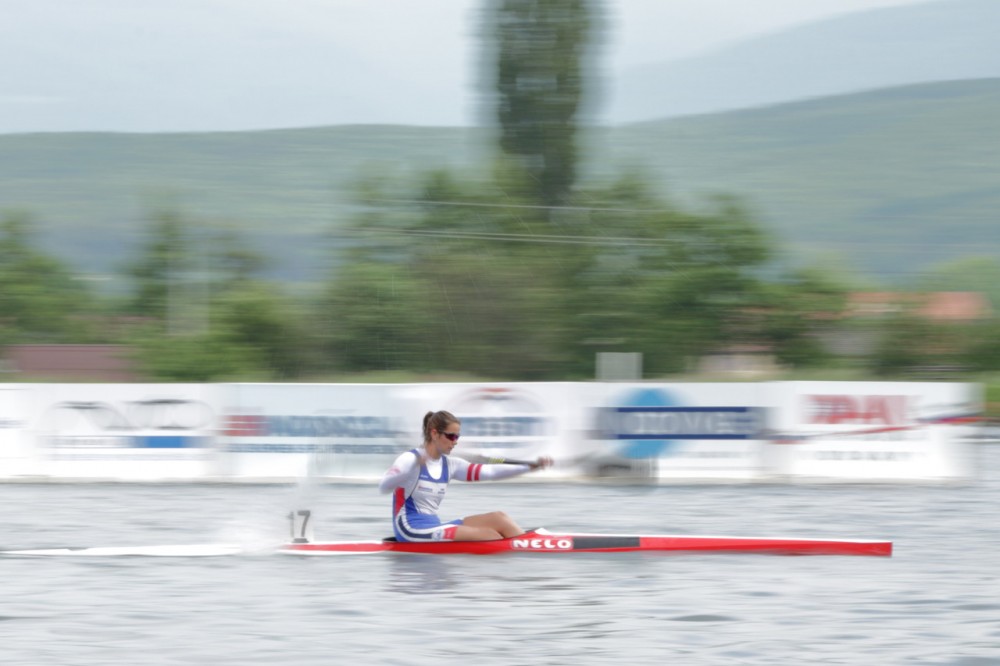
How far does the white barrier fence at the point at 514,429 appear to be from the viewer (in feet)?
61.2

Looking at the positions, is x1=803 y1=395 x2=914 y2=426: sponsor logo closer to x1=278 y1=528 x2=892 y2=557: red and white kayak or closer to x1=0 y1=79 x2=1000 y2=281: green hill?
x1=278 y1=528 x2=892 y2=557: red and white kayak

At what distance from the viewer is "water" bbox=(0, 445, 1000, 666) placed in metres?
8.69

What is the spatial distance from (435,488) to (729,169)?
521 feet

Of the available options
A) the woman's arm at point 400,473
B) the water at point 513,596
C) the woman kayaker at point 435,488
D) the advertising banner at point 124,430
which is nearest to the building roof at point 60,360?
the advertising banner at point 124,430

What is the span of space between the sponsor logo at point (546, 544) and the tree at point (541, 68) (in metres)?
28.6

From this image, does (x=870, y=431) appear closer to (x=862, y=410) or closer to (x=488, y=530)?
(x=862, y=410)

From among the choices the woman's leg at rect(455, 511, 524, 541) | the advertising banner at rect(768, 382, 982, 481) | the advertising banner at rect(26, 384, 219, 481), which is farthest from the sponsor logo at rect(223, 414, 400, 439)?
the woman's leg at rect(455, 511, 524, 541)

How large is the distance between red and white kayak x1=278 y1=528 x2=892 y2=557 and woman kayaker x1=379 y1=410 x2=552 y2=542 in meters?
0.08

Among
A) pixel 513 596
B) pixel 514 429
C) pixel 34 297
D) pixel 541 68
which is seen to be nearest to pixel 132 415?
pixel 514 429

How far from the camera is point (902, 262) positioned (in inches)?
5192

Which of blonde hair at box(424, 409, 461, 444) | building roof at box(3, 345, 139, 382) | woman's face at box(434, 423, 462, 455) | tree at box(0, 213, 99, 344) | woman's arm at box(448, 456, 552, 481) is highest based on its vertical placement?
blonde hair at box(424, 409, 461, 444)

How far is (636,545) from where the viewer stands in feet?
40.8

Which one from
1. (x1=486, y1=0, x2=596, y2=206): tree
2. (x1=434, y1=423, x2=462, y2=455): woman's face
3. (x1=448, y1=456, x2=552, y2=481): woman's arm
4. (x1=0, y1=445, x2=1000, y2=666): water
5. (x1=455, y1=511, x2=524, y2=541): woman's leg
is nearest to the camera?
(x1=0, y1=445, x2=1000, y2=666): water

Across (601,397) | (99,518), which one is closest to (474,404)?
(601,397)
